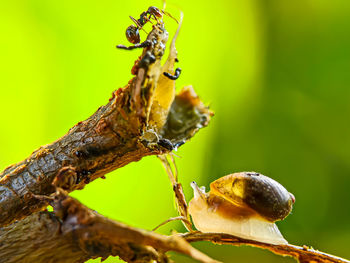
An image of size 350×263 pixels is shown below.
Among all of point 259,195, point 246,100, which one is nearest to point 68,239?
point 259,195

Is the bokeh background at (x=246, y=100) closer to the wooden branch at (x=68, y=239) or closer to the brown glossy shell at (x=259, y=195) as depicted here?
the brown glossy shell at (x=259, y=195)

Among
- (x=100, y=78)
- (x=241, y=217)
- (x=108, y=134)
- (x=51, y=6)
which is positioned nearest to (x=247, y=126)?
(x=100, y=78)

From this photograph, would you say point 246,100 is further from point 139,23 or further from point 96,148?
point 96,148

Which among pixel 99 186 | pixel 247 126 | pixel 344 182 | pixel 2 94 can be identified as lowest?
pixel 344 182

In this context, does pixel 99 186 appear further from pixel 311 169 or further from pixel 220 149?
pixel 311 169

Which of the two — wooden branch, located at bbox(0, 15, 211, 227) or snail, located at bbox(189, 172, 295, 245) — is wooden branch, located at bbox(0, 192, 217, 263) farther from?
snail, located at bbox(189, 172, 295, 245)

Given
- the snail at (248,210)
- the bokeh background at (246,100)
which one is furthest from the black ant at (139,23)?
the bokeh background at (246,100)
